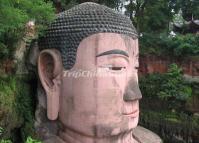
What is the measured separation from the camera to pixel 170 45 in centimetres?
1188

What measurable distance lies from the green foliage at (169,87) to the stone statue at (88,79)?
208 inches

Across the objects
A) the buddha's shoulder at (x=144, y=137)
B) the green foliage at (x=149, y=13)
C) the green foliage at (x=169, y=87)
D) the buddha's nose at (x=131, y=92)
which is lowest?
the buddha's shoulder at (x=144, y=137)

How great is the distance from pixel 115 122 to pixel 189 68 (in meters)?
6.72

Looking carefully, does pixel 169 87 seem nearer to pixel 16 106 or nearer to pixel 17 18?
pixel 16 106

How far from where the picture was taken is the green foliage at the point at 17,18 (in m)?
4.12

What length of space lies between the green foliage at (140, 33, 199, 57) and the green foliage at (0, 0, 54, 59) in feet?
22.5

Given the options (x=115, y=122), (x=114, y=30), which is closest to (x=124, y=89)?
(x=115, y=122)

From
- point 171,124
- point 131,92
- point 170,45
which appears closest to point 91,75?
point 131,92

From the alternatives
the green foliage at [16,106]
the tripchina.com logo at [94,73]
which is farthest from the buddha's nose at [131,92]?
the green foliage at [16,106]

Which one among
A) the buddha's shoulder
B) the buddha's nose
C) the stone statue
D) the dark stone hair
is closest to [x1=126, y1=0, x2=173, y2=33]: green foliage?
the buddha's shoulder

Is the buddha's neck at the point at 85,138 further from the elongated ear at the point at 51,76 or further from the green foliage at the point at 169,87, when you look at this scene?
the green foliage at the point at 169,87

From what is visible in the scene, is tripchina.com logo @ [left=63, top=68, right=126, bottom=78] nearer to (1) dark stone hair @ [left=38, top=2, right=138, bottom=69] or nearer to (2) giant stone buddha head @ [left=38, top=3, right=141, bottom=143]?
(2) giant stone buddha head @ [left=38, top=3, right=141, bottom=143]

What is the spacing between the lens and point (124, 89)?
211 inches

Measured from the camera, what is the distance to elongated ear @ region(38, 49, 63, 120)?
5.48 meters
